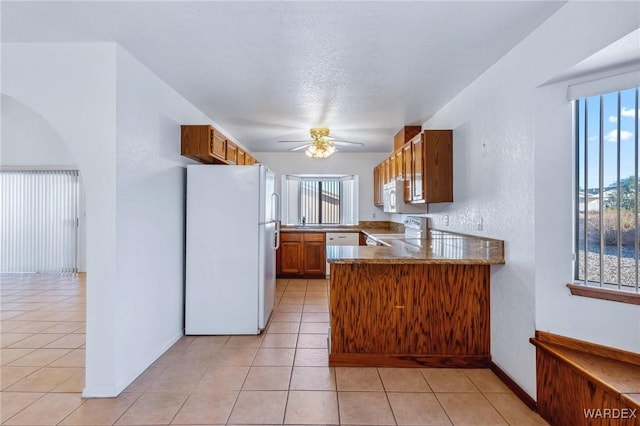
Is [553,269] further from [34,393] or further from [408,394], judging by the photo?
[34,393]

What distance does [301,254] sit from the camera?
5.66 metres

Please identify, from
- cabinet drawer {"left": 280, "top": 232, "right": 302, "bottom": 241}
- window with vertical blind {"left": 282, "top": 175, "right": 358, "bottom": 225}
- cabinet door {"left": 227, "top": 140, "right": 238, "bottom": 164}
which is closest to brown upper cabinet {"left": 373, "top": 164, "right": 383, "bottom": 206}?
window with vertical blind {"left": 282, "top": 175, "right": 358, "bottom": 225}

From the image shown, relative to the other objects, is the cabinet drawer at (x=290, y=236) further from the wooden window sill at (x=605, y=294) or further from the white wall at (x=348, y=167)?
the wooden window sill at (x=605, y=294)

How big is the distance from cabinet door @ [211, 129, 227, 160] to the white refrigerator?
0.54 feet

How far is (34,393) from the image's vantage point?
214 centimetres

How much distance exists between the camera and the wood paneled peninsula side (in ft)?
8.21

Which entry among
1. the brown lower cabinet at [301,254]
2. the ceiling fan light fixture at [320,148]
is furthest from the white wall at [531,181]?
the brown lower cabinet at [301,254]

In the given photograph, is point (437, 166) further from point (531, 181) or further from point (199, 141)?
point (199, 141)

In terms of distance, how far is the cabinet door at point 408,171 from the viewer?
3535mm

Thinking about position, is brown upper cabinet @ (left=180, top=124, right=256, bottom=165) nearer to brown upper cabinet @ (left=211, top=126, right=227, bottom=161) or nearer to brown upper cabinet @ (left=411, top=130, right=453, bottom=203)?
brown upper cabinet @ (left=211, top=126, right=227, bottom=161)

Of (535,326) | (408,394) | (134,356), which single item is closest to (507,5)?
(535,326)

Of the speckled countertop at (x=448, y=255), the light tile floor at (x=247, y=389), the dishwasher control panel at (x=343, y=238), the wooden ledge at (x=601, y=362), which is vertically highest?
the speckled countertop at (x=448, y=255)

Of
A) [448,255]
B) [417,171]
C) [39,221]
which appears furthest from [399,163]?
[39,221]

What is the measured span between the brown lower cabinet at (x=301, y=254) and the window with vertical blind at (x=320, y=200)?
77 cm
